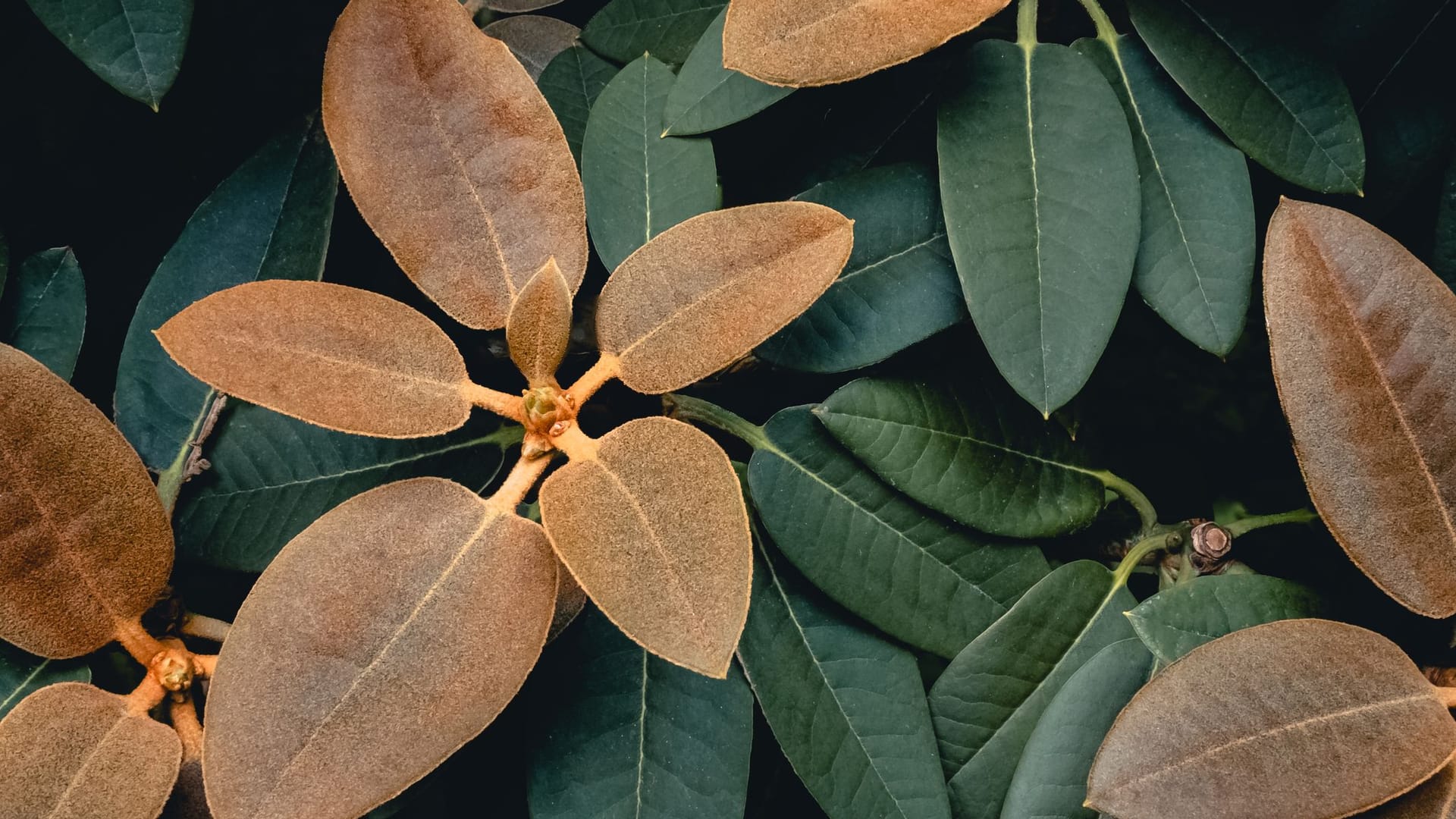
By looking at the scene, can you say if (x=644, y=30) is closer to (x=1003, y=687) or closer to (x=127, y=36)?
(x=127, y=36)

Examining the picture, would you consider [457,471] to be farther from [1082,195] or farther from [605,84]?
[1082,195]

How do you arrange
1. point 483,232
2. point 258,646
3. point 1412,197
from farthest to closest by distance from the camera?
point 1412,197, point 483,232, point 258,646

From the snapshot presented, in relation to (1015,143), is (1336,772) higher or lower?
lower

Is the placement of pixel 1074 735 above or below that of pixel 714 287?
below

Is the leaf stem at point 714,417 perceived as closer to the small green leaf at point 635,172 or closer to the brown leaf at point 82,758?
the small green leaf at point 635,172

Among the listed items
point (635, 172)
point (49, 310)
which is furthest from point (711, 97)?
point (49, 310)

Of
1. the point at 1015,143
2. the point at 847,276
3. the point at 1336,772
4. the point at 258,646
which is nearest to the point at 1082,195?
the point at 1015,143

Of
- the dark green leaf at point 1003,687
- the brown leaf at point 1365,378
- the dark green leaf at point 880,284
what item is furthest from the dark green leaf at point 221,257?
the brown leaf at point 1365,378
